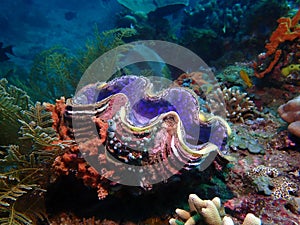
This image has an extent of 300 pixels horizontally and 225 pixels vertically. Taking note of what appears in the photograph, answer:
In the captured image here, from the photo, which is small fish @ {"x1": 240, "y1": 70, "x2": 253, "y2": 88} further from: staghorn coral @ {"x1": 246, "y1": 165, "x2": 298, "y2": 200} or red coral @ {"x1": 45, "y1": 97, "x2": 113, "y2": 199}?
red coral @ {"x1": 45, "y1": 97, "x2": 113, "y2": 199}

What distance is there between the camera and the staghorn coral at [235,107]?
3.07 m

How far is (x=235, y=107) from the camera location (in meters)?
3.28

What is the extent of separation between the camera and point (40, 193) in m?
2.03

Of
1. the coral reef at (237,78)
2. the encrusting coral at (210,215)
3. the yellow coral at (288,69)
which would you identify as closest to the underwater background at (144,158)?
the encrusting coral at (210,215)

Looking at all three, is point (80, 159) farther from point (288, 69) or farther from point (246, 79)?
point (288, 69)

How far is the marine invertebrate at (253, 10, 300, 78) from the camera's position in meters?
3.75

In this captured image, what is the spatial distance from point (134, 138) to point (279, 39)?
3.40 meters

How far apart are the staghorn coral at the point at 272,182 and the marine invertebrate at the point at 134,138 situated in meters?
0.70

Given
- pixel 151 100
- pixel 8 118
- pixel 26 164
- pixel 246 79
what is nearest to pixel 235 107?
pixel 246 79

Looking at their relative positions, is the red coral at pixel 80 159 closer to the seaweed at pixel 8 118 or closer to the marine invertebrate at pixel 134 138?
the marine invertebrate at pixel 134 138

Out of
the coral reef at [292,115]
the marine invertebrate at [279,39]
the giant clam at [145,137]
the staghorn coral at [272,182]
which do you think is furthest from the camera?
the marine invertebrate at [279,39]

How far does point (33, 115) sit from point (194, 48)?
5.28 metres

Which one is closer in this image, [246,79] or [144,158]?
[144,158]

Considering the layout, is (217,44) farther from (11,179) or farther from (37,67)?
(11,179)
